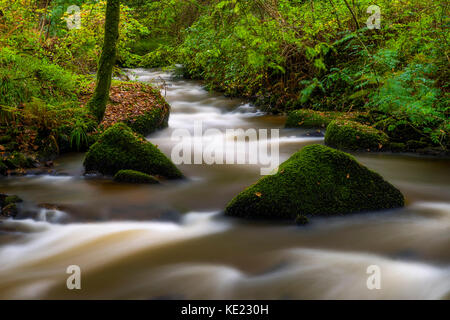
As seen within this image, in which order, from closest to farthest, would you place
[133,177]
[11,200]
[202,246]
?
[202,246]
[11,200]
[133,177]

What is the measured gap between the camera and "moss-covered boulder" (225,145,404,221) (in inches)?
178

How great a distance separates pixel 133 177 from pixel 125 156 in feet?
1.45

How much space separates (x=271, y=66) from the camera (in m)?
7.08

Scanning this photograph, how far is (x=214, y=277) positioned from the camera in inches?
A: 138

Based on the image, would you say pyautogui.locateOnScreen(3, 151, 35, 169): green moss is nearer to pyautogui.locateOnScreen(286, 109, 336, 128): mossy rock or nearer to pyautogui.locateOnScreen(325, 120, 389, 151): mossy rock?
pyautogui.locateOnScreen(325, 120, 389, 151): mossy rock

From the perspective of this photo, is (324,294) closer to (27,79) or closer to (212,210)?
(212,210)

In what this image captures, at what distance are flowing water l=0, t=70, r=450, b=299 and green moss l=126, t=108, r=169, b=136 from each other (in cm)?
288

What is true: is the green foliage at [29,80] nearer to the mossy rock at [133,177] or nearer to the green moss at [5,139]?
the green moss at [5,139]

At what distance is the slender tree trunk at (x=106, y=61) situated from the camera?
7.63 metres

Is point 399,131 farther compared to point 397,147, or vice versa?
point 399,131

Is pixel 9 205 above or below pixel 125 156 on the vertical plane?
below

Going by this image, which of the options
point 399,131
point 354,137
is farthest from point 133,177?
point 399,131

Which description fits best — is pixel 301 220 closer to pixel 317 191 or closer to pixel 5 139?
pixel 317 191

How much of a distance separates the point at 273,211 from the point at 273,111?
7.51 m
